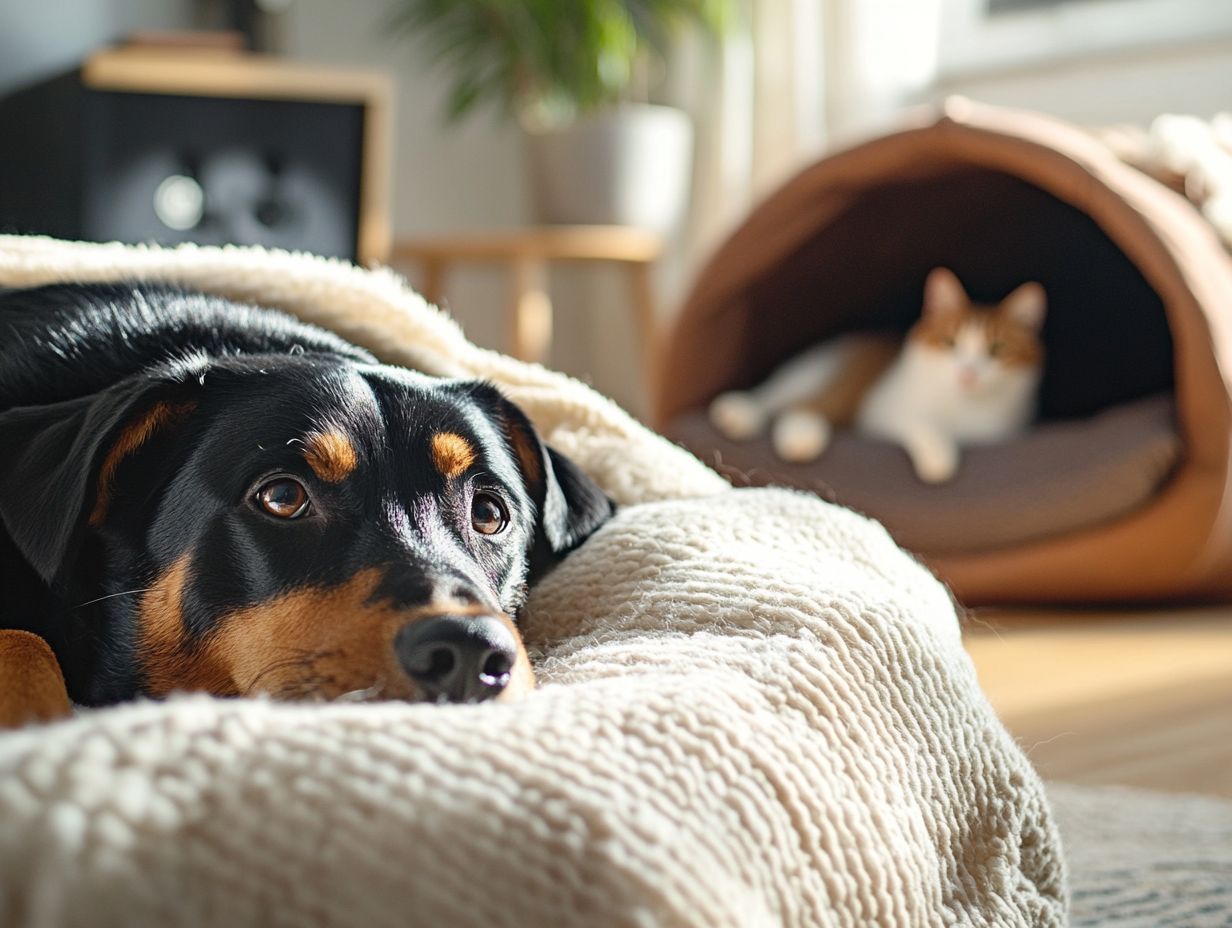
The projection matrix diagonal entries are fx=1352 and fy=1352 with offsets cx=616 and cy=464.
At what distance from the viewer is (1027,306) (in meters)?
3.42

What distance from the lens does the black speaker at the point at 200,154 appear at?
3.91 m

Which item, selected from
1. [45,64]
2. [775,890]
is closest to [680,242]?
[45,64]

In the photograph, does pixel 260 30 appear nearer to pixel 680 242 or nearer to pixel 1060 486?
pixel 680 242

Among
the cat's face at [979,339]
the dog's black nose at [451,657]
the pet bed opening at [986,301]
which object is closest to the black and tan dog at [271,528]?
the dog's black nose at [451,657]

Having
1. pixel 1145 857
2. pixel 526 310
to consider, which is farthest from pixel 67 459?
pixel 526 310

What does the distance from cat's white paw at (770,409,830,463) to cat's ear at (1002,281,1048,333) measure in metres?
0.60

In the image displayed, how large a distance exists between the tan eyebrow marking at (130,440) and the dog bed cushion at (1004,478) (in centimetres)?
161

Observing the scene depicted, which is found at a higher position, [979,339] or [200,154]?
[200,154]

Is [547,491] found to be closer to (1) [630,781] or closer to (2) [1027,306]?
(1) [630,781]

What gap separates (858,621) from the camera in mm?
1069

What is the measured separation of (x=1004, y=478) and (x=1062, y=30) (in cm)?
211

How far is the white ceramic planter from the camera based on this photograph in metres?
4.51

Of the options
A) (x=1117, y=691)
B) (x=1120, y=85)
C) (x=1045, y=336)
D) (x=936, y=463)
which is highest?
(x=1120, y=85)

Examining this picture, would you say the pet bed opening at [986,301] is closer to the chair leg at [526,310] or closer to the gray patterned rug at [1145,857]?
the chair leg at [526,310]
